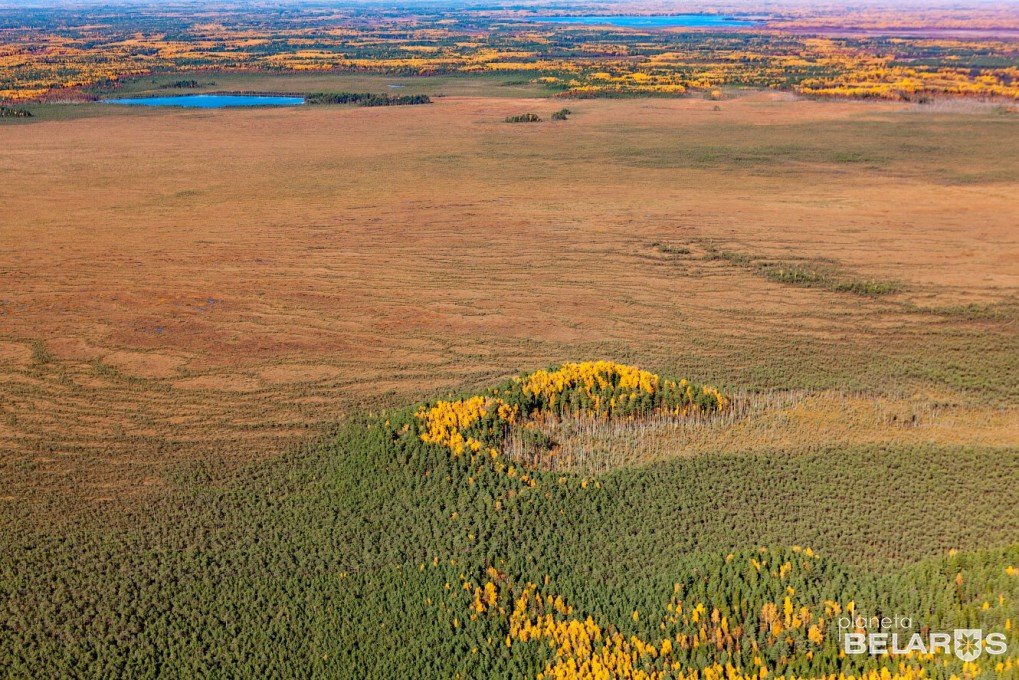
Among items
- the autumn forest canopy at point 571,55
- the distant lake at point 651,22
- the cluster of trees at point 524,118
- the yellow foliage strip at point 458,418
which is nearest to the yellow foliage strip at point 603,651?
the yellow foliage strip at point 458,418

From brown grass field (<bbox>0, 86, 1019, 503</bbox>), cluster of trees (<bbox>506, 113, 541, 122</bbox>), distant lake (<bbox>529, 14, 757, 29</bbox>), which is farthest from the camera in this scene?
distant lake (<bbox>529, 14, 757, 29</bbox>)

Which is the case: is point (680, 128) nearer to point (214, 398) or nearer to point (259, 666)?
point (214, 398)

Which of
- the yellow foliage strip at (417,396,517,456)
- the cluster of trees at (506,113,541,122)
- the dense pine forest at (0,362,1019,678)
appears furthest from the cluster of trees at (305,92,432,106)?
the dense pine forest at (0,362,1019,678)

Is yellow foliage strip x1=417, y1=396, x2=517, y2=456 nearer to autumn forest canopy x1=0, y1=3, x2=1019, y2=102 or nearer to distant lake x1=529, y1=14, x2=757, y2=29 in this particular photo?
autumn forest canopy x1=0, y1=3, x2=1019, y2=102

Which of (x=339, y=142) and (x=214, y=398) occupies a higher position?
(x=339, y=142)

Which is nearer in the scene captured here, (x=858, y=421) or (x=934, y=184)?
(x=858, y=421)

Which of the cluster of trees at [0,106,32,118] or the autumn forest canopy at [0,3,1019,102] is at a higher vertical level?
the autumn forest canopy at [0,3,1019,102]

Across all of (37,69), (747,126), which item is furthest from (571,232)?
(37,69)

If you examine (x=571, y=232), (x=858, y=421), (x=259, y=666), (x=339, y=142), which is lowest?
(x=259, y=666)
